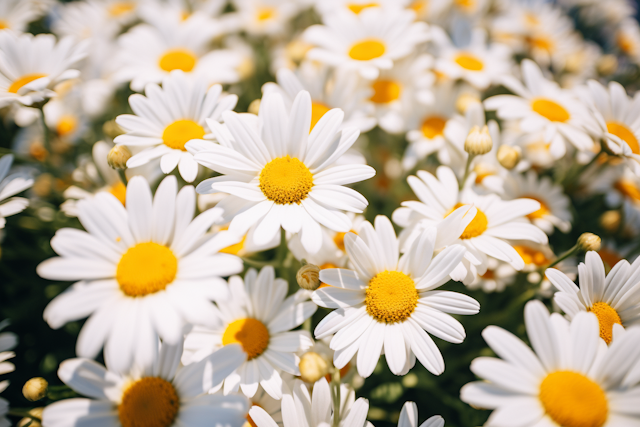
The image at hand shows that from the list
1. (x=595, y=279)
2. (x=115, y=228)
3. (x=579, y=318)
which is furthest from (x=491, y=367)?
(x=115, y=228)

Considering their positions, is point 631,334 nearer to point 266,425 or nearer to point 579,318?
point 579,318

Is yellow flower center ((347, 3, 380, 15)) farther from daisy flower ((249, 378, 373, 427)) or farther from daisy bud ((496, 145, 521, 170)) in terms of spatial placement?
daisy flower ((249, 378, 373, 427))

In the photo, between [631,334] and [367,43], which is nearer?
[631,334]

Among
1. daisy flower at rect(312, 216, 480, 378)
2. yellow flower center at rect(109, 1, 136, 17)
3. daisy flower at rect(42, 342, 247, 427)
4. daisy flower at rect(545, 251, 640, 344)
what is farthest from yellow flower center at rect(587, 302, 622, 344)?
yellow flower center at rect(109, 1, 136, 17)

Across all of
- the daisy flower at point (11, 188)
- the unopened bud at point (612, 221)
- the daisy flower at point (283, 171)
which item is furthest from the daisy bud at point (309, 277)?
the unopened bud at point (612, 221)

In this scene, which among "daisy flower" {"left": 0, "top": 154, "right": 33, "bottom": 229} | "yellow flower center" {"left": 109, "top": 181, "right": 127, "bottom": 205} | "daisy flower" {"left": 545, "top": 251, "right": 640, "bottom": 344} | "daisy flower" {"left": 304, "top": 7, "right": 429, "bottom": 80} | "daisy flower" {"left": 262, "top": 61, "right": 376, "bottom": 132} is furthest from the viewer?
"daisy flower" {"left": 304, "top": 7, "right": 429, "bottom": 80}

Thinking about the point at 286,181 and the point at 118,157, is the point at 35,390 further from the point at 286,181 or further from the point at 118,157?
the point at 286,181

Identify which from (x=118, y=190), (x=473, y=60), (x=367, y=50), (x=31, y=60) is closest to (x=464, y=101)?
(x=473, y=60)

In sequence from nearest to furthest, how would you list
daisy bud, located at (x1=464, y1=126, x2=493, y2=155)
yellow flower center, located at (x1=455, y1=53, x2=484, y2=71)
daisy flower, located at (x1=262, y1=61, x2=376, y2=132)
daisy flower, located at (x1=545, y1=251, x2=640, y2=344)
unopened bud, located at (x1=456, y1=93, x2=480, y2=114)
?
daisy flower, located at (x1=545, y1=251, x2=640, y2=344) → daisy bud, located at (x1=464, y1=126, x2=493, y2=155) → daisy flower, located at (x1=262, y1=61, x2=376, y2=132) → unopened bud, located at (x1=456, y1=93, x2=480, y2=114) → yellow flower center, located at (x1=455, y1=53, x2=484, y2=71)
